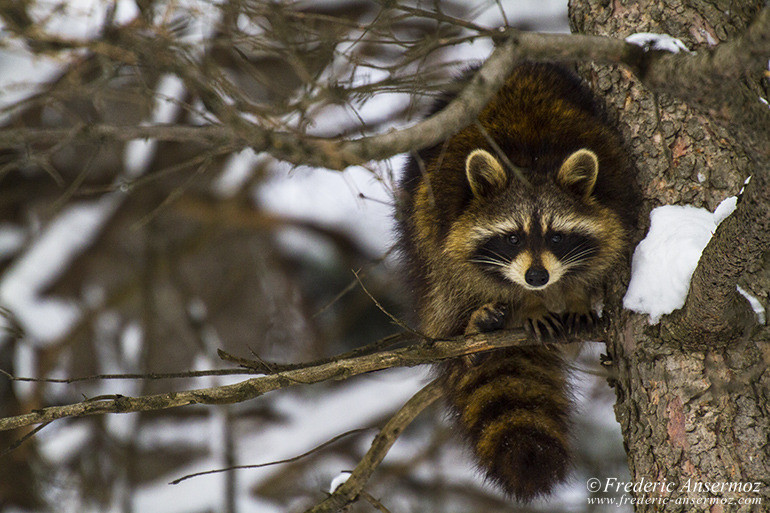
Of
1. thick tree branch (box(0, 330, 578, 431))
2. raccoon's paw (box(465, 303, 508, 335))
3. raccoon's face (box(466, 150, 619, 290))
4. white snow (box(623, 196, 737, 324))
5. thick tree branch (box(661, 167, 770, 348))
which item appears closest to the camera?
thick tree branch (box(661, 167, 770, 348))

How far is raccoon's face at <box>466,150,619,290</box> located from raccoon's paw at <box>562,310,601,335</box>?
0.15 metres

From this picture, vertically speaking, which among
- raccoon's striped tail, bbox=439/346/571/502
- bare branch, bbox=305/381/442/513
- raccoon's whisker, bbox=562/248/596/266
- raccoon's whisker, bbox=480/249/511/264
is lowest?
bare branch, bbox=305/381/442/513

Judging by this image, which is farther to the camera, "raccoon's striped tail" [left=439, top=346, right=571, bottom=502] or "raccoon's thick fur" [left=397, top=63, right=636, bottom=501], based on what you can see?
"raccoon's thick fur" [left=397, top=63, right=636, bottom=501]

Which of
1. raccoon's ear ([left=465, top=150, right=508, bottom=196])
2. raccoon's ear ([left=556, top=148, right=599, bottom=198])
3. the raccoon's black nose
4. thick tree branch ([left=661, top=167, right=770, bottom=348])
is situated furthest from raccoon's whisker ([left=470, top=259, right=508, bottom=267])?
thick tree branch ([left=661, top=167, right=770, bottom=348])

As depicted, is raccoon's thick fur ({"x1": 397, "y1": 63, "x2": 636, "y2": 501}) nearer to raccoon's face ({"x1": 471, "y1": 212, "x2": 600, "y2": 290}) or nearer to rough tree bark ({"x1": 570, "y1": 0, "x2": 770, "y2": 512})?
raccoon's face ({"x1": 471, "y1": 212, "x2": 600, "y2": 290})

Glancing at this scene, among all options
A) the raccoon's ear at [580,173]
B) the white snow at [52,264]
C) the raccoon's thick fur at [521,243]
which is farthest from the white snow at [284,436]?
the raccoon's ear at [580,173]

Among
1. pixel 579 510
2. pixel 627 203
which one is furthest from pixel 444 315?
pixel 579 510

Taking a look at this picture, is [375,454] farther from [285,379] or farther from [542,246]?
[542,246]

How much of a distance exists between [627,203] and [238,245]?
17.6 feet

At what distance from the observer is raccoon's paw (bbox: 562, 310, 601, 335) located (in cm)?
293

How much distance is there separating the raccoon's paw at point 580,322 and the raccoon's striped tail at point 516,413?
0.15 m

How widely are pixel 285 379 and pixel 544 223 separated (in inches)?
47.1

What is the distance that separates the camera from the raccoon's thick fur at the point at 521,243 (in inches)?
112

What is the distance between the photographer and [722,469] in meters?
2.34
